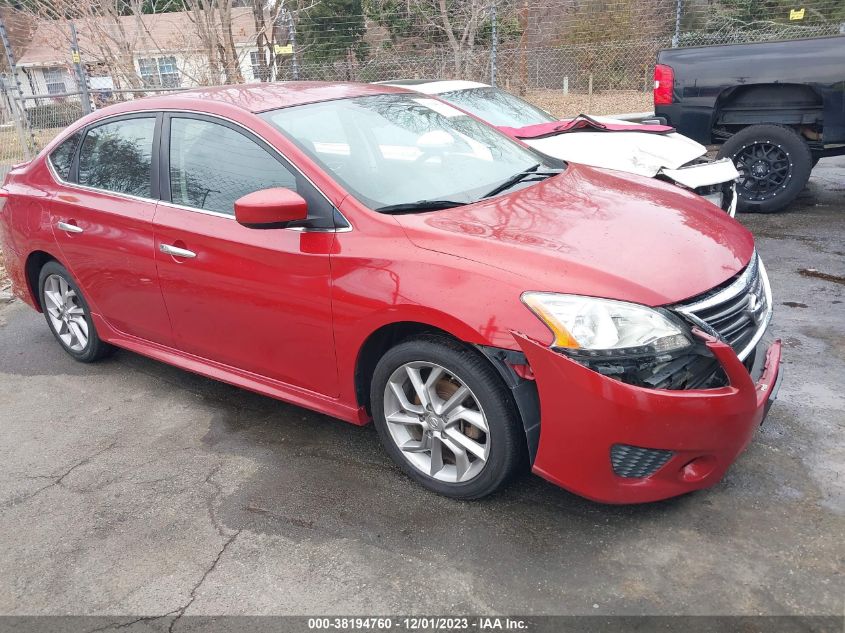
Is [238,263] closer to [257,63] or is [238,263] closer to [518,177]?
[518,177]

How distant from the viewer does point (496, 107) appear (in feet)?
23.2

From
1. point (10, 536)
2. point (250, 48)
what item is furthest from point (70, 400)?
point (250, 48)

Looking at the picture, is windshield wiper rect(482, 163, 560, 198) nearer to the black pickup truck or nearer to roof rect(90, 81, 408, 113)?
roof rect(90, 81, 408, 113)

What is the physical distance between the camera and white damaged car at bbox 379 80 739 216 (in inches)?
219

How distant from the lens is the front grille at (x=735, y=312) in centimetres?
262

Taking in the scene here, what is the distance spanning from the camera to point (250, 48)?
39.4ft

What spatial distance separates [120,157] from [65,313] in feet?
4.28

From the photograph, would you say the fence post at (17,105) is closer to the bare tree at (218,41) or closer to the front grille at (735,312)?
the bare tree at (218,41)

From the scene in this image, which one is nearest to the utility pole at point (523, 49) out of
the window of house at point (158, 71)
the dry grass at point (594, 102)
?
the dry grass at point (594, 102)

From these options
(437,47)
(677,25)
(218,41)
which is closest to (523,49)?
(437,47)

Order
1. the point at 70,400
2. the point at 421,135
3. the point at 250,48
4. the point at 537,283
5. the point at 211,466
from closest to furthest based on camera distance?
1. the point at 537,283
2. the point at 211,466
3. the point at 421,135
4. the point at 70,400
5. the point at 250,48

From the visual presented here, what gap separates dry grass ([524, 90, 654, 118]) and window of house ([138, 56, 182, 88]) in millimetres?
6332

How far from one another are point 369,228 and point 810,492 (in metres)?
2.09

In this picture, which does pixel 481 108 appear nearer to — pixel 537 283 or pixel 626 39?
pixel 537 283
